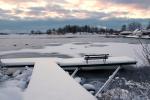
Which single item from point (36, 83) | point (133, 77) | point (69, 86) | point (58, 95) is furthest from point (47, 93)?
point (133, 77)

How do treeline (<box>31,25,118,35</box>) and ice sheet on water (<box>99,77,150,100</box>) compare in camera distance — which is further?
treeline (<box>31,25,118,35</box>)

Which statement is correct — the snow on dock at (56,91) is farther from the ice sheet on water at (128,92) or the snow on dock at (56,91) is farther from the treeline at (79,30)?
the treeline at (79,30)

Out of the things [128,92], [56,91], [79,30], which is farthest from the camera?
[79,30]

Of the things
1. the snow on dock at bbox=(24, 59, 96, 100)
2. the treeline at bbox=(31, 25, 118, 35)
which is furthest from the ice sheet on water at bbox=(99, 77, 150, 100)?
the treeline at bbox=(31, 25, 118, 35)

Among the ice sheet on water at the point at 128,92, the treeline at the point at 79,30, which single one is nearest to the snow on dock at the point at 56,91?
the ice sheet on water at the point at 128,92

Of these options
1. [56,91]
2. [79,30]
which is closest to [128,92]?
[56,91]

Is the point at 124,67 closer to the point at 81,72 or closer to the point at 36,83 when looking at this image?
the point at 81,72

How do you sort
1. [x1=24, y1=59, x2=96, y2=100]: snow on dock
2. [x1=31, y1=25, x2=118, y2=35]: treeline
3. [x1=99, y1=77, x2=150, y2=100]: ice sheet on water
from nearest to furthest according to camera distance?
1. [x1=24, y1=59, x2=96, y2=100]: snow on dock
2. [x1=99, y1=77, x2=150, y2=100]: ice sheet on water
3. [x1=31, y1=25, x2=118, y2=35]: treeline

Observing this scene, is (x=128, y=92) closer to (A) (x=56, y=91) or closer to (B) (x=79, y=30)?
(A) (x=56, y=91)

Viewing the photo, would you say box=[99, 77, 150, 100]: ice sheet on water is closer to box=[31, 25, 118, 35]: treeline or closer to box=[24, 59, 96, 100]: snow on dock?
box=[24, 59, 96, 100]: snow on dock

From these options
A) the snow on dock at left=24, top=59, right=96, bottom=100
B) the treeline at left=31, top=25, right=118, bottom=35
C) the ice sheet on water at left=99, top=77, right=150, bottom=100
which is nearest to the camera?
the snow on dock at left=24, top=59, right=96, bottom=100

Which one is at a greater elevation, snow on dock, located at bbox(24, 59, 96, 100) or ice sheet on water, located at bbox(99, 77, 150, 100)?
snow on dock, located at bbox(24, 59, 96, 100)

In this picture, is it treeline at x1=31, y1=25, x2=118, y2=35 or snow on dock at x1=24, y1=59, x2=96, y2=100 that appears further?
treeline at x1=31, y1=25, x2=118, y2=35

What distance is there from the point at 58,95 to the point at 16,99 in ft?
2.91
